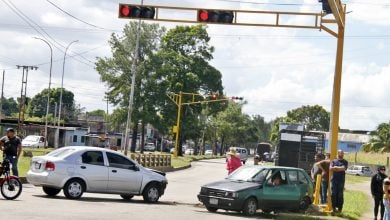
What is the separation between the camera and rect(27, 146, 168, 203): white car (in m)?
18.8

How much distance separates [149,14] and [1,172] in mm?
7183

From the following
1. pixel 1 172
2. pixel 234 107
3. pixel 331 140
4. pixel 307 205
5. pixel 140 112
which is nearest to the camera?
pixel 1 172

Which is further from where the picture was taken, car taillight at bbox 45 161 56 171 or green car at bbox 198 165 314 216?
car taillight at bbox 45 161 56 171

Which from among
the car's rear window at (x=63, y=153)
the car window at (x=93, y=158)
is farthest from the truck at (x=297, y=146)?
the car's rear window at (x=63, y=153)

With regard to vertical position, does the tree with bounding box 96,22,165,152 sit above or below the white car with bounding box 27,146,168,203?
above

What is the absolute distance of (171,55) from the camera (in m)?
80.1

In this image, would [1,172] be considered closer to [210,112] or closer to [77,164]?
[77,164]

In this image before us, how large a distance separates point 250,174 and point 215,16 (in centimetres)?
522

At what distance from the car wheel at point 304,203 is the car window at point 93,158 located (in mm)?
5771

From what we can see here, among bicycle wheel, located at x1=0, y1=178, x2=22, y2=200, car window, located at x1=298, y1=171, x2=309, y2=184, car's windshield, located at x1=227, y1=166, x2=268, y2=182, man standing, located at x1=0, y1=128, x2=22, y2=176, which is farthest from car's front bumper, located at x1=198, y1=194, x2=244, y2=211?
man standing, located at x1=0, y1=128, x2=22, y2=176

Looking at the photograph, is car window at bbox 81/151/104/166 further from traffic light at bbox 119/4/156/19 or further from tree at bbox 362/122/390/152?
tree at bbox 362/122/390/152

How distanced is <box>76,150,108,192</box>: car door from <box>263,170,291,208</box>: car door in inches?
177

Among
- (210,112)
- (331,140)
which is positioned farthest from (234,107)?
(331,140)

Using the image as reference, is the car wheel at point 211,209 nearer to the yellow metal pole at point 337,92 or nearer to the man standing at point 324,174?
the yellow metal pole at point 337,92
